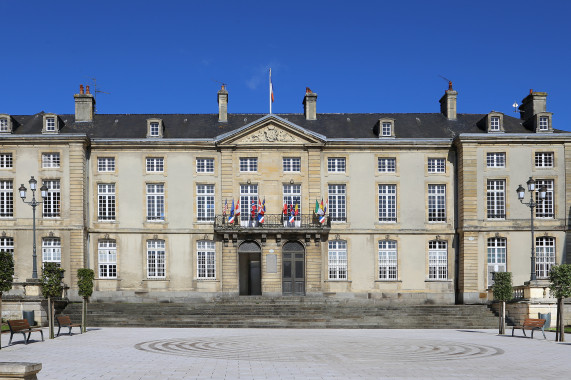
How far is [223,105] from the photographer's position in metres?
39.0

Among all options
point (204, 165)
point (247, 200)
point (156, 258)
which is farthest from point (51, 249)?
point (247, 200)

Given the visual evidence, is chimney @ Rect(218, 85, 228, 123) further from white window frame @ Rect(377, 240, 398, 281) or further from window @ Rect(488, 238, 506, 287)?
window @ Rect(488, 238, 506, 287)

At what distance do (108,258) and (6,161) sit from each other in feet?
22.6

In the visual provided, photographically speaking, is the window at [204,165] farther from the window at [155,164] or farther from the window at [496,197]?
the window at [496,197]

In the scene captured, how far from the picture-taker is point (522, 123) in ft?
124

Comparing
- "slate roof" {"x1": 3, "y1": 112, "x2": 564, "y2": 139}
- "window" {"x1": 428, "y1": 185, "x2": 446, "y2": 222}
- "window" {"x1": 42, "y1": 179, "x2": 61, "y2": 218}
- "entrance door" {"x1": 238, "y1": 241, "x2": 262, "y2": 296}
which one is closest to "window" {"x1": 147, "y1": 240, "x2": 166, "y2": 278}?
"entrance door" {"x1": 238, "y1": 241, "x2": 262, "y2": 296}

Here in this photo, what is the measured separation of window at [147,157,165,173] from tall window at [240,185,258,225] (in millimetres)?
4232

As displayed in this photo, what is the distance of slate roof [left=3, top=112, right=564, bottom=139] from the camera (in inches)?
1473

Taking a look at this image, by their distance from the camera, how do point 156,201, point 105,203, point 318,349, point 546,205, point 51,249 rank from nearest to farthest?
point 318,349 → point 51,249 → point 546,205 → point 105,203 → point 156,201

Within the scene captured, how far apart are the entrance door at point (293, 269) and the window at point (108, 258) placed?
27.7 ft

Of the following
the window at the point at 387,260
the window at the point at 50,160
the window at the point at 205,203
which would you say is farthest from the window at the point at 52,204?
the window at the point at 387,260

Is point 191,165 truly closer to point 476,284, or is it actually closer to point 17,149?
point 17,149

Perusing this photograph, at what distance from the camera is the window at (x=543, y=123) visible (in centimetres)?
3653

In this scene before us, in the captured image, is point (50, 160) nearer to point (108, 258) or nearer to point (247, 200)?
A: point (108, 258)
